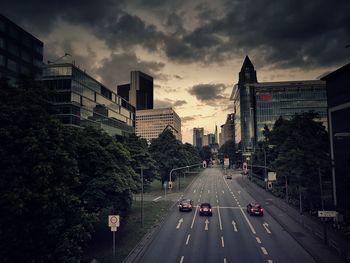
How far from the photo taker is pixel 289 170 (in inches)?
1642

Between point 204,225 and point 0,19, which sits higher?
point 0,19

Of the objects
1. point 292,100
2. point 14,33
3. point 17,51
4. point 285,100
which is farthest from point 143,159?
point 292,100

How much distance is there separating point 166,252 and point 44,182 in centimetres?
1349

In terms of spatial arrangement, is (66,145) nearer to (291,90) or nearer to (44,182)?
(44,182)

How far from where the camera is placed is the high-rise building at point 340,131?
3397 cm

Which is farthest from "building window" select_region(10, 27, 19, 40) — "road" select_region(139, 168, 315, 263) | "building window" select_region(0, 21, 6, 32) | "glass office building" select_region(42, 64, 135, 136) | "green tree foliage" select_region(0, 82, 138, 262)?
"green tree foliage" select_region(0, 82, 138, 262)

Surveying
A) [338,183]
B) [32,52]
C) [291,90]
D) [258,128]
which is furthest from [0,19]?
[291,90]

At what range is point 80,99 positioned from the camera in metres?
74.2

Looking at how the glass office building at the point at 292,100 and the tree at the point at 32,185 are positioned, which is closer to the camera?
the tree at the point at 32,185

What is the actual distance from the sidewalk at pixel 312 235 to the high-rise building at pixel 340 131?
14.9ft

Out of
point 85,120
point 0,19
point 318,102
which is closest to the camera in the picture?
point 0,19

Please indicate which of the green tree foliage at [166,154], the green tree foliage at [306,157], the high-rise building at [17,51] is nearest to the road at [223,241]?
the green tree foliage at [306,157]

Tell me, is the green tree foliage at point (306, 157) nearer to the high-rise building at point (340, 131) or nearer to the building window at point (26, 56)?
the high-rise building at point (340, 131)

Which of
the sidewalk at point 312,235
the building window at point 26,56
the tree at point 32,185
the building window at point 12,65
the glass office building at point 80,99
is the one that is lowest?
the sidewalk at point 312,235
